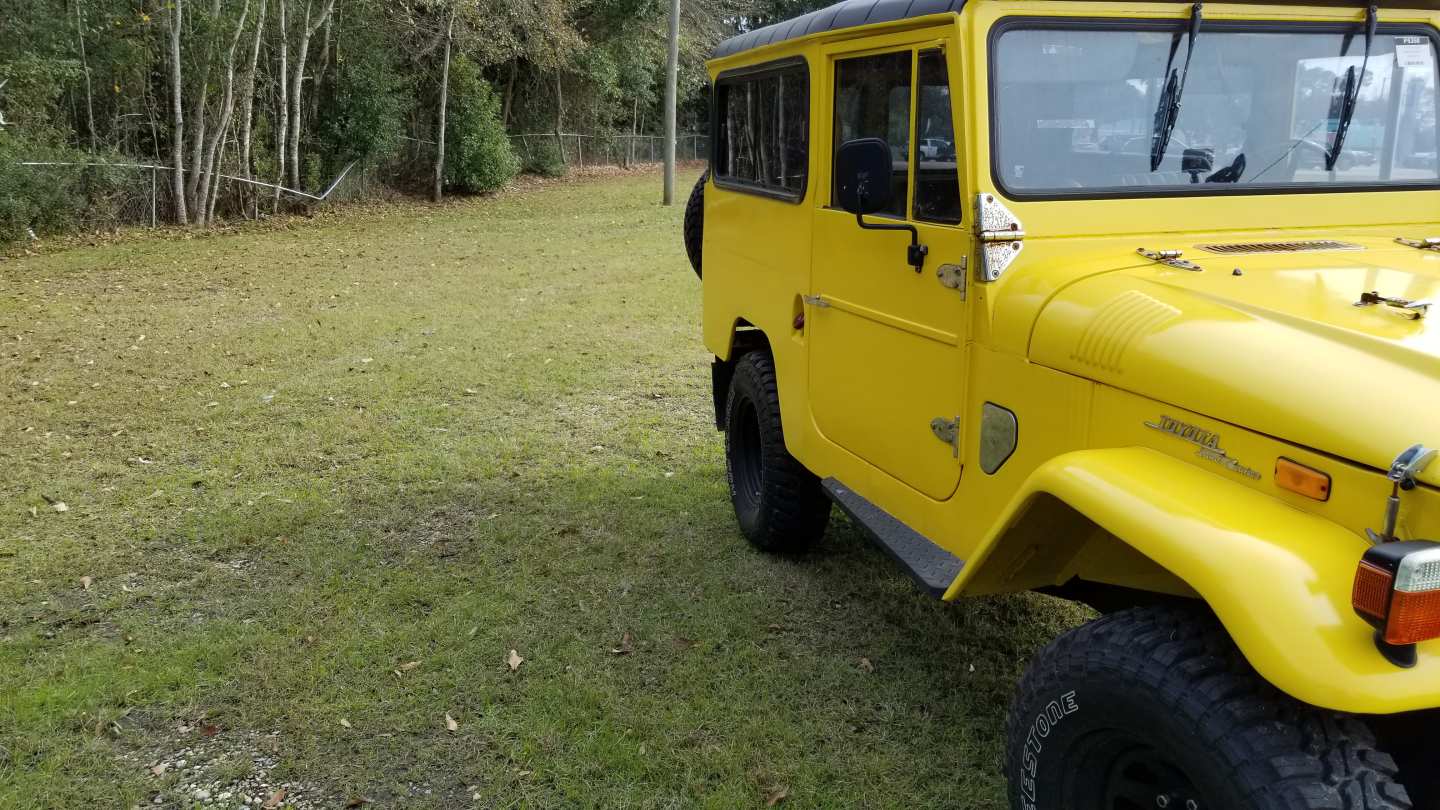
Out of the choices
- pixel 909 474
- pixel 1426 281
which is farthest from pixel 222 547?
pixel 1426 281

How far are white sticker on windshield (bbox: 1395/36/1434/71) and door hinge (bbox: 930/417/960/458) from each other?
1790 millimetres

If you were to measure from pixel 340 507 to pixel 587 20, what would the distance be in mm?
26279

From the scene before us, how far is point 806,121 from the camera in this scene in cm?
416

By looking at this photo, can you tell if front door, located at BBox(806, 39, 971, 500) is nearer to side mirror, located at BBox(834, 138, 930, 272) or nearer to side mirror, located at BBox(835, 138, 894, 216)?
side mirror, located at BBox(834, 138, 930, 272)

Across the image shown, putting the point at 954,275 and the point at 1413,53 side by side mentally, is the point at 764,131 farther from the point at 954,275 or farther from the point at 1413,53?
the point at 1413,53

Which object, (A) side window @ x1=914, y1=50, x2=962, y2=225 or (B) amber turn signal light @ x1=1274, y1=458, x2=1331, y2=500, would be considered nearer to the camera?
(B) amber turn signal light @ x1=1274, y1=458, x2=1331, y2=500

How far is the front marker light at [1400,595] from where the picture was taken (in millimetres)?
1813

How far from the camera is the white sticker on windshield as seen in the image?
3.43m

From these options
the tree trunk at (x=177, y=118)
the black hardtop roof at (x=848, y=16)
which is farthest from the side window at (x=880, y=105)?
the tree trunk at (x=177, y=118)

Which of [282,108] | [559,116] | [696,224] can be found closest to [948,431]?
[696,224]

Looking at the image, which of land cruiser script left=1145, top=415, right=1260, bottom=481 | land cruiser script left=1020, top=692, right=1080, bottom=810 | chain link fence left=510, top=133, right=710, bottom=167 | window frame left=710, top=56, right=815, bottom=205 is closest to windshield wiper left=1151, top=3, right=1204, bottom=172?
land cruiser script left=1145, top=415, right=1260, bottom=481

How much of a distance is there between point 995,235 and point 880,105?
82 centimetres

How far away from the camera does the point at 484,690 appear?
3.96 meters

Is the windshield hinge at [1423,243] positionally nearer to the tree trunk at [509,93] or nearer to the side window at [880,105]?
the side window at [880,105]
